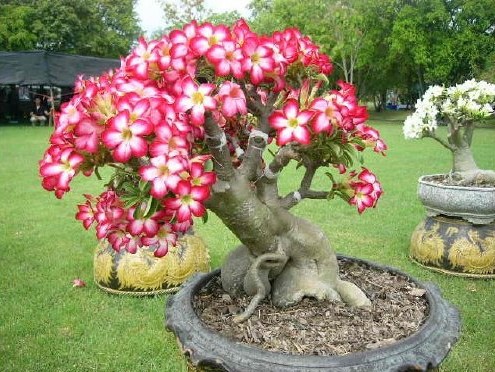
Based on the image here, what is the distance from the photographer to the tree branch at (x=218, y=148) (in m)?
1.37

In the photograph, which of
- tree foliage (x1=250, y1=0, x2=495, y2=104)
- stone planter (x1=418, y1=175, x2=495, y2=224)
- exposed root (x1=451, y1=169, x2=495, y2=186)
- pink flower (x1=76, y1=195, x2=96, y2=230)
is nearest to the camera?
pink flower (x1=76, y1=195, x2=96, y2=230)

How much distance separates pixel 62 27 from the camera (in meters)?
24.8

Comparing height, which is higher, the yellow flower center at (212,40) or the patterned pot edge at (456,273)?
the yellow flower center at (212,40)

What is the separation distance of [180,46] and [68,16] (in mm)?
26292

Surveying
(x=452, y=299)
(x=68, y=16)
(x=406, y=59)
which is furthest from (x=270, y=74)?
(x=406, y=59)

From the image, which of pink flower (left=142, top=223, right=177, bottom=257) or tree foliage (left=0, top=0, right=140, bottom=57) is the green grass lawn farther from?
tree foliage (left=0, top=0, right=140, bottom=57)

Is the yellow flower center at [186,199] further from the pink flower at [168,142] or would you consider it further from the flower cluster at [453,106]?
the flower cluster at [453,106]

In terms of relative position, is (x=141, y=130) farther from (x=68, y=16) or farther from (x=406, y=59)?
(x=406, y=59)

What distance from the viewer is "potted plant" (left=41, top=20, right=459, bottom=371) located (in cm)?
118

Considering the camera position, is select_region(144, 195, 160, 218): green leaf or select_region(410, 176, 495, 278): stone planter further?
select_region(410, 176, 495, 278): stone planter

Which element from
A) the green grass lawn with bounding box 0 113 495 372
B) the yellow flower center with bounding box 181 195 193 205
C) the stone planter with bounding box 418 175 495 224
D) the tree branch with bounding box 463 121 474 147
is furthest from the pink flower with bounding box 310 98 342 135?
the tree branch with bounding box 463 121 474 147

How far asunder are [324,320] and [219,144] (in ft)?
2.31

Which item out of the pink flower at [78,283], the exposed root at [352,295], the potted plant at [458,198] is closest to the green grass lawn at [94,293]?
the pink flower at [78,283]

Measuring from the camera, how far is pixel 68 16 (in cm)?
2478
